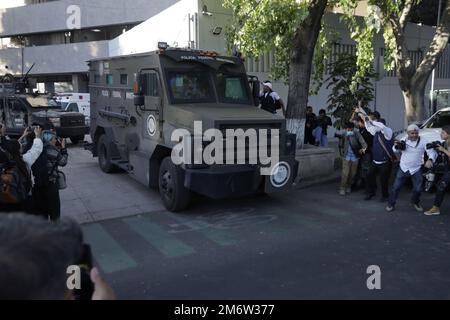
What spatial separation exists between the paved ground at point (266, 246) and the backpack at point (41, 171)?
104cm

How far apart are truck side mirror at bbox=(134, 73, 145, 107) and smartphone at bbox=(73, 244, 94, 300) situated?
6.72 meters

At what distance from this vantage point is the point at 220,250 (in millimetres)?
5934

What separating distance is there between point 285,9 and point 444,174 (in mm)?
4145

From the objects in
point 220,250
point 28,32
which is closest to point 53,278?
point 220,250

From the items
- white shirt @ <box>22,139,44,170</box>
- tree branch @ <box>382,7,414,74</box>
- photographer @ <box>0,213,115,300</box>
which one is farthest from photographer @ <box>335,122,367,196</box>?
photographer @ <box>0,213,115,300</box>

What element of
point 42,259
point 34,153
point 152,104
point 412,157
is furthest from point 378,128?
point 42,259

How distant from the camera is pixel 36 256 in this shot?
4.23 feet

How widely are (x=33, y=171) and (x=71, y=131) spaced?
10142 millimetres

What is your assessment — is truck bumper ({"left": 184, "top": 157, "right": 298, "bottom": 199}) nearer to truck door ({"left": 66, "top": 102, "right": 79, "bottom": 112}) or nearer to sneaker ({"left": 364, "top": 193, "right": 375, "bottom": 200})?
sneaker ({"left": 364, "top": 193, "right": 375, "bottom": 200})

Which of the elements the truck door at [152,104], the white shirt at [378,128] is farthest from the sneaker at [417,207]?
the truck door at [152,104]

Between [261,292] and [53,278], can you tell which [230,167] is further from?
[53,278]

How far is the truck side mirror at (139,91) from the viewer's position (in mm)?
8227

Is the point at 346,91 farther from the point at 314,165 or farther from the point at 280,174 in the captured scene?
the point at 280,174

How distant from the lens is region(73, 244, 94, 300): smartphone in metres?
1.57
